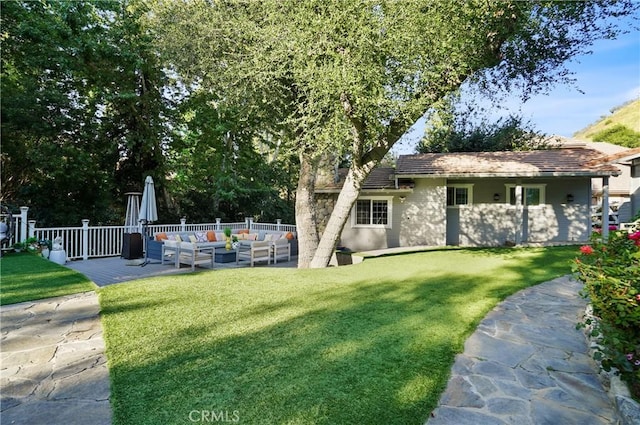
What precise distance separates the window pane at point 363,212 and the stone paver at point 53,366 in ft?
34.8

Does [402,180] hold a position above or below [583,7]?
below

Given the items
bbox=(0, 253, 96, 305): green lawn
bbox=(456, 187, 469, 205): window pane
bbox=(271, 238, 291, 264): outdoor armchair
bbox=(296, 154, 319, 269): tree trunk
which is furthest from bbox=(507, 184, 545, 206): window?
bbox=(0, 253, 96, 305): green lawn

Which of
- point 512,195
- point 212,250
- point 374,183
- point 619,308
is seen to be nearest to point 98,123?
point 212,250

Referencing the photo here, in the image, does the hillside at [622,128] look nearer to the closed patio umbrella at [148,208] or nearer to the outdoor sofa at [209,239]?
the outdoor sofa at [209,239]

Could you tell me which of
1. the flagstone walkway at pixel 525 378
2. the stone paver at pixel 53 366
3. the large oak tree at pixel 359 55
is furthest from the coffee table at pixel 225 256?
the flagstone walkway at pixel 525 378

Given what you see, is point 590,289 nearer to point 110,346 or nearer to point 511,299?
point 511,299

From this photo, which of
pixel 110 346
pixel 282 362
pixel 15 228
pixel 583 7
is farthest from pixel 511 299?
pixel 15 228

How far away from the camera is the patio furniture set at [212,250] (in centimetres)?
1013

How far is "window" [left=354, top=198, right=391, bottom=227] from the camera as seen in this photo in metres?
14.4

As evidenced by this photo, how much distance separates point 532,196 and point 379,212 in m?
5.88

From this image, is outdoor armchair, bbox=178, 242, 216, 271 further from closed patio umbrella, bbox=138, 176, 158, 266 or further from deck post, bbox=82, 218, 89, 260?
deck post, bbox=82, 218, 89, 260

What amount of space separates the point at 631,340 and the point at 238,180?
17165 millimetres

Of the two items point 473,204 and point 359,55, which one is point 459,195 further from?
point 359,55

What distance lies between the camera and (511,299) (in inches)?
235
